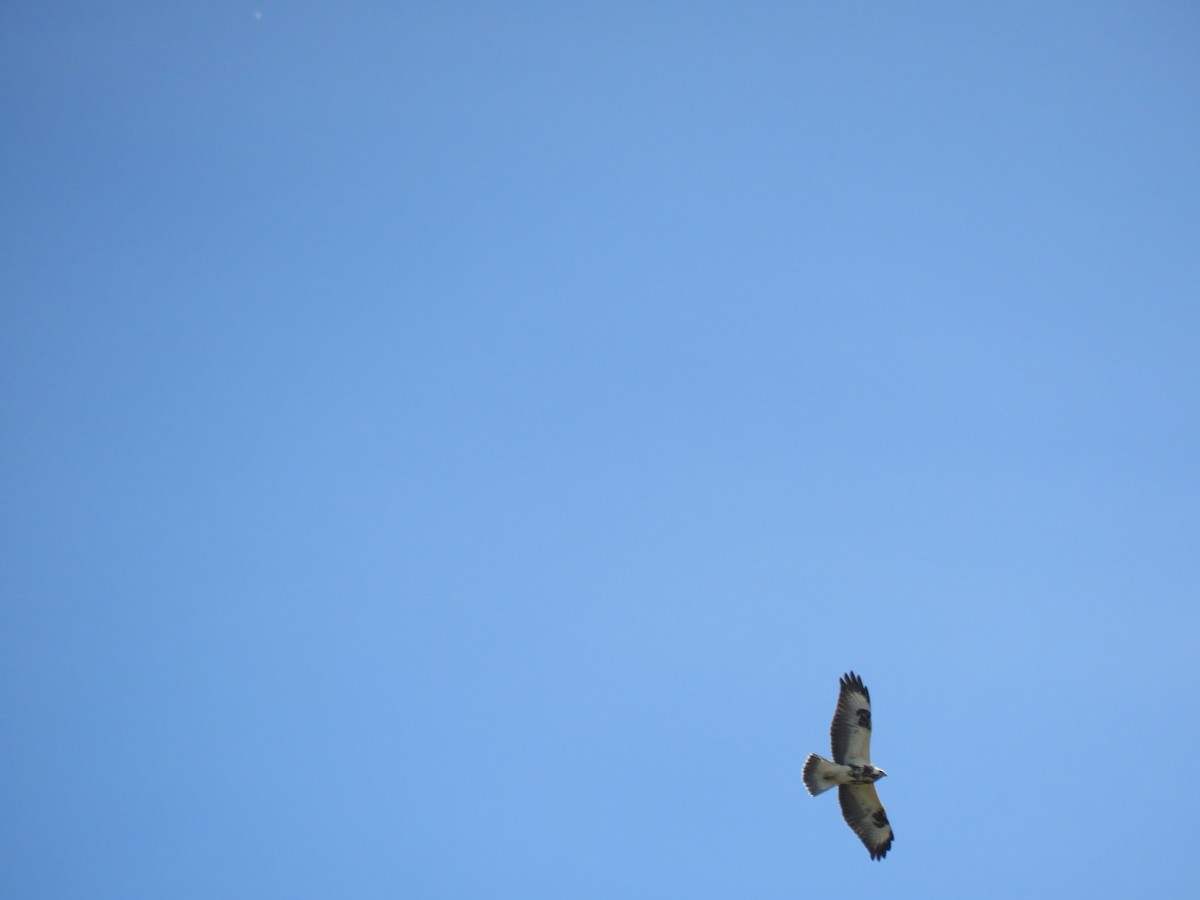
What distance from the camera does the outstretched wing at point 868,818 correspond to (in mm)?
23641

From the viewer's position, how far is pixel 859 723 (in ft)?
75.9

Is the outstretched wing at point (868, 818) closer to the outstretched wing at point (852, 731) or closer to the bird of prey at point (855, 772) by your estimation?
the bird of prey at point (855, 772)

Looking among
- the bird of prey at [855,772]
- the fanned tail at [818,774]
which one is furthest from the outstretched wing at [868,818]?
the fanned tail at [818,774]

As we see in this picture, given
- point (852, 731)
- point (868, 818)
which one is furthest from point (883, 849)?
point (852, 731)

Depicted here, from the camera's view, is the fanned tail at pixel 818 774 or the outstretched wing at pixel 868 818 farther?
the outstretched wing at pixel 868 818

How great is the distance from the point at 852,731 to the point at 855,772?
3.15 ft

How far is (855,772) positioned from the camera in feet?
74.9

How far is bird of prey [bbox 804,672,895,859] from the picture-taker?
22.9 metres

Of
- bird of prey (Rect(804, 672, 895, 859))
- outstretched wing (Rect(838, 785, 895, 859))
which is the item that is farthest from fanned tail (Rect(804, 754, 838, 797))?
outstretched wing (Rect(838, 785, 895, 859))

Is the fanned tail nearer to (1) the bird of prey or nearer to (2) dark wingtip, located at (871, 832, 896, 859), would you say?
(1) the bird of prey

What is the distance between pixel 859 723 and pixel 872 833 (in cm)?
310

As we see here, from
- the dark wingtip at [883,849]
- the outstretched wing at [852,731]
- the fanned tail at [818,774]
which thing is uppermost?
the outstretched wing at [852,731]

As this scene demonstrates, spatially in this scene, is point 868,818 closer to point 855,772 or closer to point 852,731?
point 855,772

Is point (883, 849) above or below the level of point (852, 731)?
below
